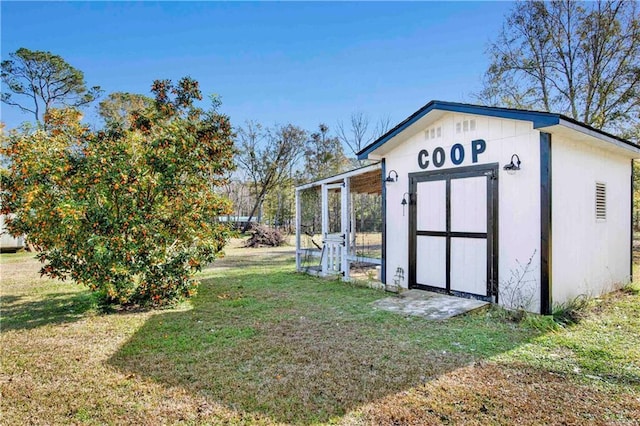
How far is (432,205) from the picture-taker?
634 centimetres

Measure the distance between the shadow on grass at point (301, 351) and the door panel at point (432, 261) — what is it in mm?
1128

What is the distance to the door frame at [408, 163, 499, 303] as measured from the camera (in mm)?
5445

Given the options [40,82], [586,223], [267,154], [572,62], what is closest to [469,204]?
[586,223]

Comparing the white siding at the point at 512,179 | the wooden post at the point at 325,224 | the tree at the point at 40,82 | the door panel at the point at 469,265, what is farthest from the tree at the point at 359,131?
the door panel at the point at 469,265

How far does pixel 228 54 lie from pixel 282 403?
45.9 feet

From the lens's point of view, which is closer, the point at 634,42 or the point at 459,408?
the point at 459,408

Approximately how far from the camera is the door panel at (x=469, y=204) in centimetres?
561

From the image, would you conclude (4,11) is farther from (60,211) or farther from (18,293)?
(60,211)

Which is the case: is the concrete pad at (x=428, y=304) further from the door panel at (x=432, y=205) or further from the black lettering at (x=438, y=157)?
the black lettering at (x=438, y=157)

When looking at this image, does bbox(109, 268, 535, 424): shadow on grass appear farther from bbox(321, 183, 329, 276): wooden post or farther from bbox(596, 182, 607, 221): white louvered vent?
bbox(596, 182, 607, 221): white louvered vent

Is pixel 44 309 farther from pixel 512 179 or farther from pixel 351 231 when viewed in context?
pixel 512 179

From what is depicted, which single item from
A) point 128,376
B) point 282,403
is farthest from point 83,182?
point 282,403

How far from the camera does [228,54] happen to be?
14078 mm

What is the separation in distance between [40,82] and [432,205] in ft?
90.3
